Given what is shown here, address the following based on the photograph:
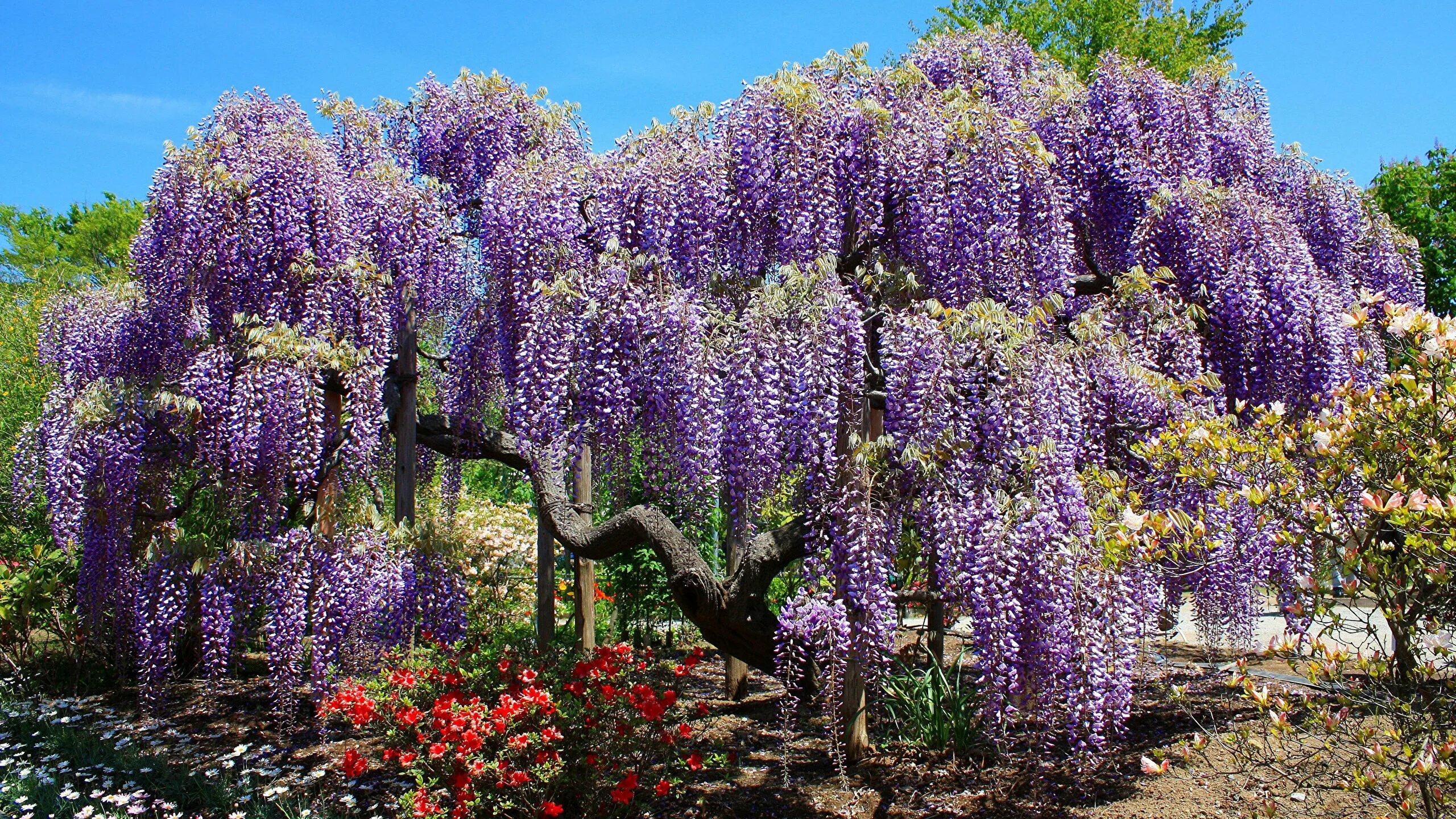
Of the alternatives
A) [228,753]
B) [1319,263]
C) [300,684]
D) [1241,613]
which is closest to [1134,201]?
[1319,263]

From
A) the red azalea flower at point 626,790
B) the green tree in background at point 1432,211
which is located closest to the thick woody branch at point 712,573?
the red azalea flower at point 626,790

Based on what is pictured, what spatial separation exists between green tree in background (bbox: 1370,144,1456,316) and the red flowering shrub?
519 inches

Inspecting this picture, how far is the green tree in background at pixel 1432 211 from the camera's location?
1267cm

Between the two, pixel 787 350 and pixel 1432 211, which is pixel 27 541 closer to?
pixel 787 350

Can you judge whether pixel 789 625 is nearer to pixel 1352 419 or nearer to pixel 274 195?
pixel 1352 419

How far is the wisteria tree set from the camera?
4.13 metres

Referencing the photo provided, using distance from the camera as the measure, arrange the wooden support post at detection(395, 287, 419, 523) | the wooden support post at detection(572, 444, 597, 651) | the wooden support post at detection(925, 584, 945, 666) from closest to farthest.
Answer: the wooden support post at detection(925, 584, 945, 666)
the wooden support post at detection(395, 287, 419, 523)
the wooden support post at detection(572, 444, 597, 651)

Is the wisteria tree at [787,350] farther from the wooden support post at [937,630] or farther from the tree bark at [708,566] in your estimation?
the wooden support post at [937,630]

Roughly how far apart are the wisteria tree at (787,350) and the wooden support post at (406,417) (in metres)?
0.03

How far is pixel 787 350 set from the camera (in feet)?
13.8

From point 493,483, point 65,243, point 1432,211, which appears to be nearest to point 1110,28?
point 1432,211

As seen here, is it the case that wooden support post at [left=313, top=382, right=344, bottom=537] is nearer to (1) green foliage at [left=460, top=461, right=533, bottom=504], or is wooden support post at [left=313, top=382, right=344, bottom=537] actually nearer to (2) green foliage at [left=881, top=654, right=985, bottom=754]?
(2) green foliage at [left=881, top=654, right=985, bottom=754]

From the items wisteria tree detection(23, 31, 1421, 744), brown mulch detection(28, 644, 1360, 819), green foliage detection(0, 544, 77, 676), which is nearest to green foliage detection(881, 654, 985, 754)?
brown mulch detection(28, 644, 1360, 819)

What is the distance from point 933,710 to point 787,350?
2.50 meters
